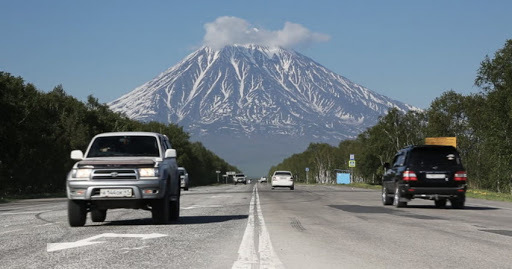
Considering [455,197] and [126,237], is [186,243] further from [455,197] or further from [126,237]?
[455,197]

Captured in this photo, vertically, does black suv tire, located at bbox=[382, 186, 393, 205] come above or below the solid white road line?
above

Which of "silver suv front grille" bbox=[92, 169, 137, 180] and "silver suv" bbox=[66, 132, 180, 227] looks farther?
"silver suv front grille" bbox=[92, 169, 137, 180]

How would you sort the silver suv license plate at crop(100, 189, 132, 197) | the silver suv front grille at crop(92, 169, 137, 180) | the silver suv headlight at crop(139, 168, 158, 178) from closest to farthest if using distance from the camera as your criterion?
the silver suv license plate at crop(100, 189, 132, 197) < the silver suv front grille at crop(92, 169, 137, 180) < the silver suv headlight at crop(139, 168, 158, 178)

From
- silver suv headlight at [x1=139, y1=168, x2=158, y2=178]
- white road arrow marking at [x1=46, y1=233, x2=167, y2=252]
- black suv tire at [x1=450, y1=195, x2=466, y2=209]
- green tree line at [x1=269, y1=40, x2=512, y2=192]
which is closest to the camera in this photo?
white road arrow marking at [x1=46, y1=233, x2=167, y2=252]

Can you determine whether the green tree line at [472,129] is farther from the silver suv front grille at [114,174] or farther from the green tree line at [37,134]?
the silver suv front grille at [114,174]

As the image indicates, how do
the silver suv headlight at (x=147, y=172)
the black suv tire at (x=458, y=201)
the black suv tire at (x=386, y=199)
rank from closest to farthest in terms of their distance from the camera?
the silver suv headlight at (x=147, y=172) → the black suv tire at (x=458, y=201) → the black suv tire at (x=386, y=199)

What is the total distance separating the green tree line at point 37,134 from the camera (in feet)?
175

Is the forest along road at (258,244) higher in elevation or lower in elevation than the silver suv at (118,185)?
lower

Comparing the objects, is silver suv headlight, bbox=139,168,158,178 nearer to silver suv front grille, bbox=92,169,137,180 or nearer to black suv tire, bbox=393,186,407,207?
silver suv front grille, bbox=92,169,137,180

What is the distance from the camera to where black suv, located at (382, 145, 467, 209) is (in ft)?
75.7

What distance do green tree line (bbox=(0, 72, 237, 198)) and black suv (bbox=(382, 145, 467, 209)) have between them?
33353 millimetres

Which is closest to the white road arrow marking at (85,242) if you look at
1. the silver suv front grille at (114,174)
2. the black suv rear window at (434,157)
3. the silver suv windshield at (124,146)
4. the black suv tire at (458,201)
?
the silver suv front grille at (114,174)

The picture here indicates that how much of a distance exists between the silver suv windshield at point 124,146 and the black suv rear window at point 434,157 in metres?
10.6

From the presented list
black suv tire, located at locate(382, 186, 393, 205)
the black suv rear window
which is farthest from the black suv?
black suv tire, located at locate(382, 186, 393, 205)
